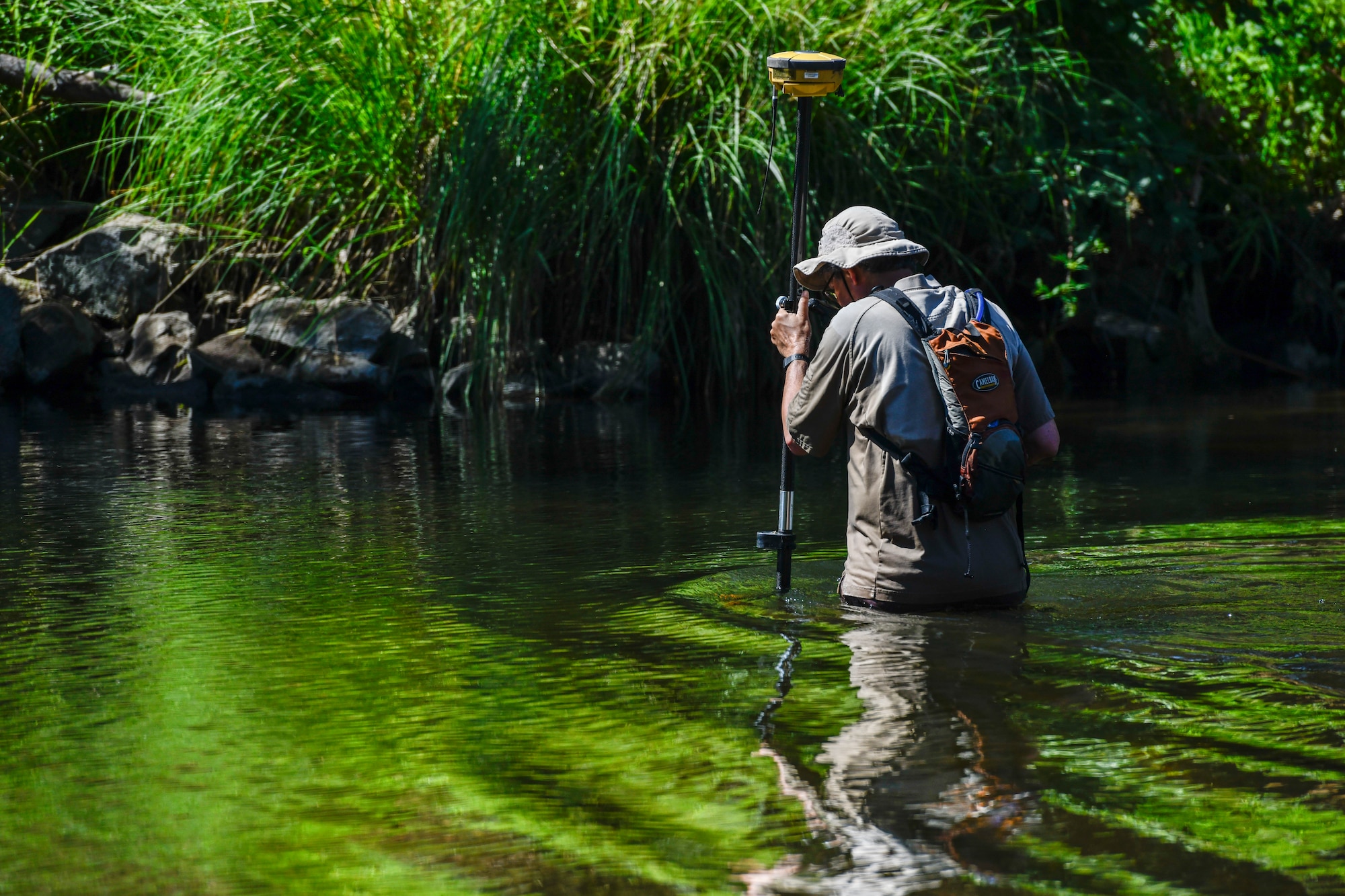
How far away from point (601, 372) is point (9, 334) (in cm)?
528

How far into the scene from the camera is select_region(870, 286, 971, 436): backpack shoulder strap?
451 centimetres

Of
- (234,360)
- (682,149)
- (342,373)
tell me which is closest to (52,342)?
(234,360)

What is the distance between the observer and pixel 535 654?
4.54 meters

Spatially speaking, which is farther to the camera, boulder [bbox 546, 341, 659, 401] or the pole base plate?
boulder [bbox 546, 341, 659, 401]

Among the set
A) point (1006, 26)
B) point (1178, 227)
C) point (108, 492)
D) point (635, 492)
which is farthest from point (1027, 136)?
point (108, 492)

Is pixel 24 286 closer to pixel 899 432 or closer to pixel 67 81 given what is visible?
pixel 67 81

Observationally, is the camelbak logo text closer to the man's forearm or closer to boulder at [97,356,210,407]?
the man's forearm

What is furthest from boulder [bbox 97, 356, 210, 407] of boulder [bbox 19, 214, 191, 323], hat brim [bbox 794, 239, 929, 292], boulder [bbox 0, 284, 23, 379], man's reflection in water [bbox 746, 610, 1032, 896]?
man's reflection in water [bbox 746, 610, 1032, 896]

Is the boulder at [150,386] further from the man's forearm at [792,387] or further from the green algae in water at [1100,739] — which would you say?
the man's forearm at [792,387]

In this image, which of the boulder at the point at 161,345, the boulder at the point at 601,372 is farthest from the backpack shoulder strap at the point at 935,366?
the boulder at the point at 161,345

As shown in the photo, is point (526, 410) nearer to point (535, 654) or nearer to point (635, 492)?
point (635, 492)

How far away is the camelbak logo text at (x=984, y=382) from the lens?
→ 452 cm

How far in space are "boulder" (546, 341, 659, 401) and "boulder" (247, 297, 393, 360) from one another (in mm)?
1500

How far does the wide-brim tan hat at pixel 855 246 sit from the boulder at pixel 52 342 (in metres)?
10.9
